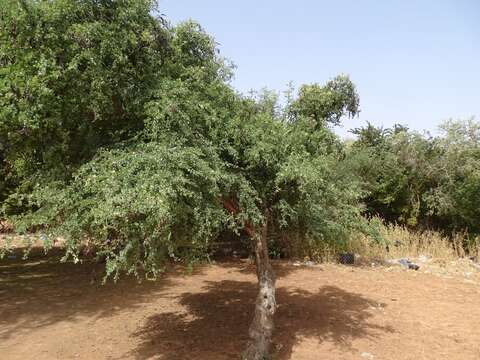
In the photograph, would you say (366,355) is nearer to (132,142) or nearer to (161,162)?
(161,162)

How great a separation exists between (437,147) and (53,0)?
12656 mm

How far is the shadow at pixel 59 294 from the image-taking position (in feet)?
26.1

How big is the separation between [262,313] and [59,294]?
18.2ft

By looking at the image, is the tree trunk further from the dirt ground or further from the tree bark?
the dirt ground

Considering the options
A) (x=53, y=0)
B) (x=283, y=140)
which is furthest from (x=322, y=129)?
(x=53, y=0)

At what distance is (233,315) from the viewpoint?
7.76 m

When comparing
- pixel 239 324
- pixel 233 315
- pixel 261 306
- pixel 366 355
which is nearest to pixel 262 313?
pixel 261 306

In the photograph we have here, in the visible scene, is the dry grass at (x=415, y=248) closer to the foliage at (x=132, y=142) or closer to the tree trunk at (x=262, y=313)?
the tree trunk at (x=262, y=313)

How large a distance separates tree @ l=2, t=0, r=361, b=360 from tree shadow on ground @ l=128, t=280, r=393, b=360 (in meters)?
0.69

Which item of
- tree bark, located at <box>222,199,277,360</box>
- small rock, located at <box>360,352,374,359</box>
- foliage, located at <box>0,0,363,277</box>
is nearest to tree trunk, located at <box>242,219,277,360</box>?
tree bark, located at <box>222,199,277,360</box>

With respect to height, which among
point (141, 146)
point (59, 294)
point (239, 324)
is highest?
point (141, 146)

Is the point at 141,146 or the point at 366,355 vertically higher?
the point at 141,146

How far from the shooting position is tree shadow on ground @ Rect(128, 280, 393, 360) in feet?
20.5

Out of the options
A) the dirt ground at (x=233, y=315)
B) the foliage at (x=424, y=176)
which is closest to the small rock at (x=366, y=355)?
the dirt ground at (x=233, y=315)
